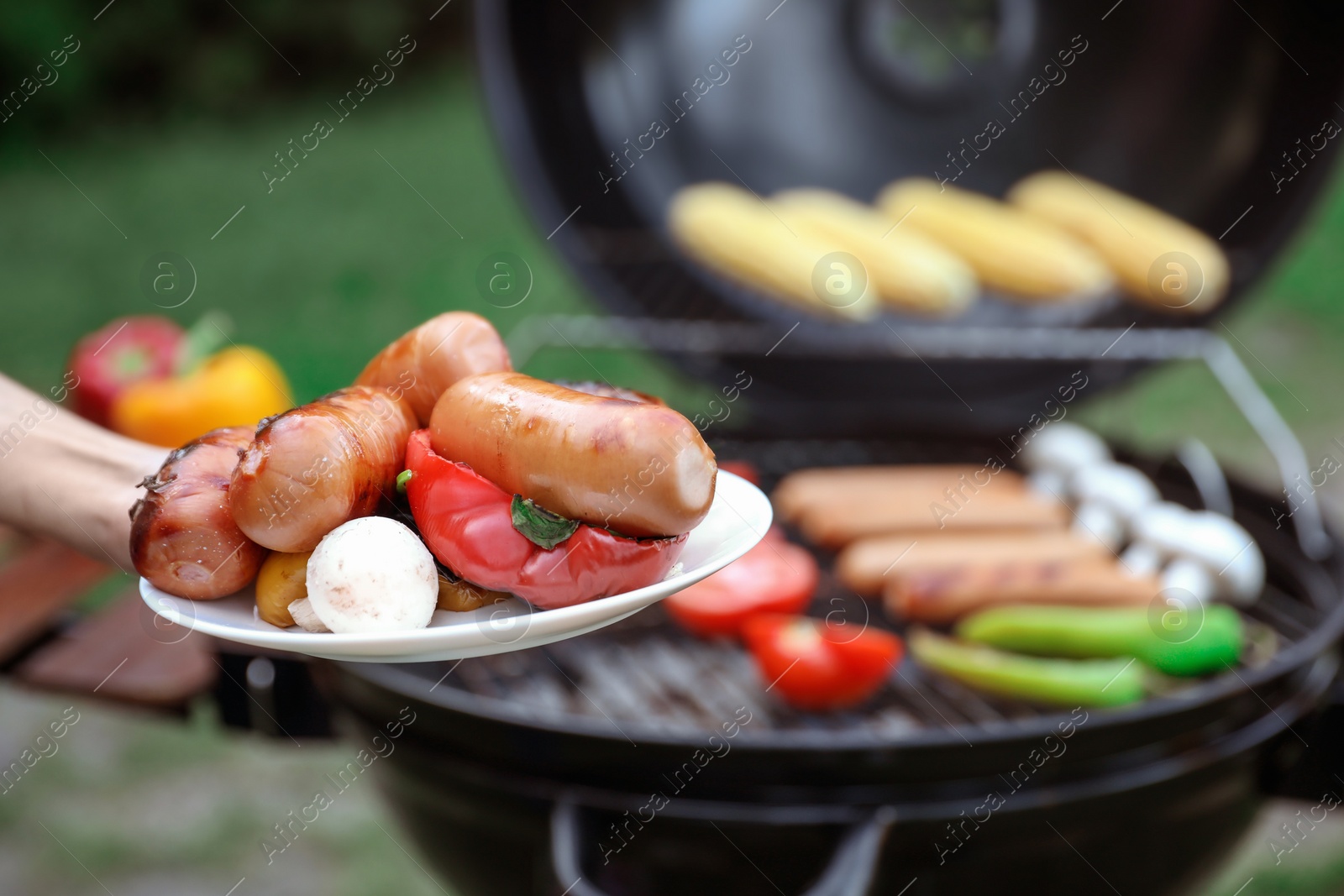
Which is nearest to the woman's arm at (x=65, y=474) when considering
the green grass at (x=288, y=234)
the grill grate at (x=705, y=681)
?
the grill grate at (x=705, y=681)

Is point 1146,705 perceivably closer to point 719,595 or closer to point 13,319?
point 719,595

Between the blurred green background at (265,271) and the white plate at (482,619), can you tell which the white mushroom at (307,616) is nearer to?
the white plate at (482,619)

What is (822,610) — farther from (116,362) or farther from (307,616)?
(116,362)

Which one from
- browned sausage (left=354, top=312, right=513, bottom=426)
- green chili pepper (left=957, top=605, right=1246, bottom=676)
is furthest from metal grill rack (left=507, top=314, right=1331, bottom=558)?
browned sausage (left=354, top=312, right=513, bottom=426)

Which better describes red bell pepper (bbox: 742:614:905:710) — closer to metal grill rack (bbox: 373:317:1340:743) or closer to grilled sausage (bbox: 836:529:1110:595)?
metal grill rack (bbox: 373:317:1340:743)

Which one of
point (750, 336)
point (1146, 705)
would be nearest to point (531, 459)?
point (1146, 705)
